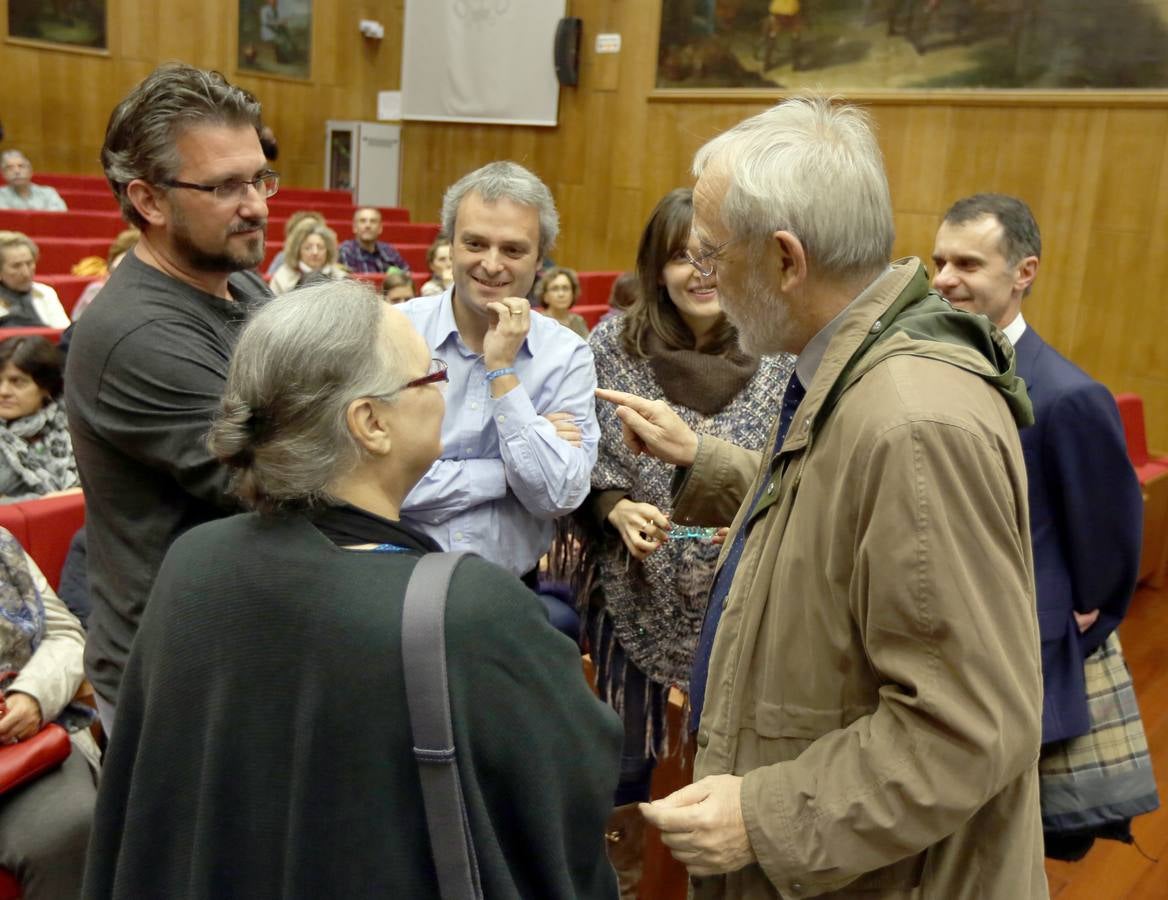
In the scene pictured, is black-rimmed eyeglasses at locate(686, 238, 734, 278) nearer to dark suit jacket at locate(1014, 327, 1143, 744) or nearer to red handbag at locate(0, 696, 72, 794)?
dark suit jacket at locate(1014, 327, 1143, 744)

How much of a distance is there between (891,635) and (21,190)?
905cm

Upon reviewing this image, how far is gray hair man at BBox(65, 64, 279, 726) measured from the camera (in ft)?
4.40

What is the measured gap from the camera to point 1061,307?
714 cm

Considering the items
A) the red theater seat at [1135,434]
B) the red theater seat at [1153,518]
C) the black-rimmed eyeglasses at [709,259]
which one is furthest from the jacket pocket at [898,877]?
the red theater seat at [1135,434]

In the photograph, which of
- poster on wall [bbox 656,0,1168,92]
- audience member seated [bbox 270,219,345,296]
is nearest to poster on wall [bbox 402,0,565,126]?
poster on wall [bbox 656,0,1168,92]

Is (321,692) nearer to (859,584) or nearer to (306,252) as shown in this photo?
(859,584)

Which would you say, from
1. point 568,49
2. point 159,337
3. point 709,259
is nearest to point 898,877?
point 709,259

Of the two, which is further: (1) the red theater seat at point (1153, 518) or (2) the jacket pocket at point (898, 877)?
(1) the red theater seat at point (1153, 518)

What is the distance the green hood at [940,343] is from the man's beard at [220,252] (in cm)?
92

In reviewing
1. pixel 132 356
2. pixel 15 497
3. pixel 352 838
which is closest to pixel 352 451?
pixel 352 838

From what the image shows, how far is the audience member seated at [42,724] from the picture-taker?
1830mm

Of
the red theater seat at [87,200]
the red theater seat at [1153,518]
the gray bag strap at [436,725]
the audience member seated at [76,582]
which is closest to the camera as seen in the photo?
the gray bag strap at [436,725]

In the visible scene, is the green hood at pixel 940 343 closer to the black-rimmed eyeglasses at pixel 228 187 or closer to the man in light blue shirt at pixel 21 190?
the black-rimmed eyeglasses at pixel 228 187

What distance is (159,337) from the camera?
1.36 m
